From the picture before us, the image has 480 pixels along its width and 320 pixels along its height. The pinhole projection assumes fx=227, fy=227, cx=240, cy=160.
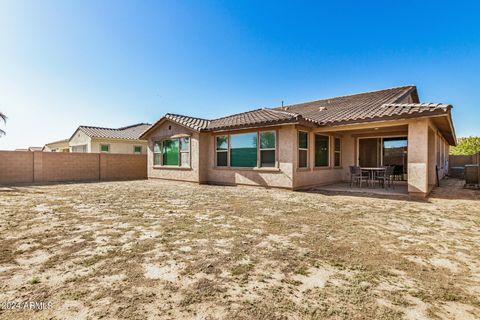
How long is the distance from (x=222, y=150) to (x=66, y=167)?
11.4 metres

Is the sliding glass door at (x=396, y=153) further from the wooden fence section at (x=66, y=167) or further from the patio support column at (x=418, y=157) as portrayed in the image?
the wooden fence section at (x=66, y=167)

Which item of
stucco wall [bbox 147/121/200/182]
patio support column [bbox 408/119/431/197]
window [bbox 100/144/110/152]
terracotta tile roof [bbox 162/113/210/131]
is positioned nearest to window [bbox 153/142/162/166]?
stucco wall [bbox 147/121/200/182]

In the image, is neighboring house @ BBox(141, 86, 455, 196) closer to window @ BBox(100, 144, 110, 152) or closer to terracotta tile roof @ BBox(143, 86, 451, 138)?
terracotta tile roof @ BBox(143, 86, 451, 138)

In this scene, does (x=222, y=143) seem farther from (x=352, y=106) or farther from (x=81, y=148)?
(x=81, y=148)

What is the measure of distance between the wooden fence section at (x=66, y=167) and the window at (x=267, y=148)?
12.0m

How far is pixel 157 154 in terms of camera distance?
15.2 metres

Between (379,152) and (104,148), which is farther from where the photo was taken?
(104,148)

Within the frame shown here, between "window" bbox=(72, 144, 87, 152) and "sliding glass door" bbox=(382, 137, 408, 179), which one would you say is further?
"window" bbox=(72, 144, 87, 152)

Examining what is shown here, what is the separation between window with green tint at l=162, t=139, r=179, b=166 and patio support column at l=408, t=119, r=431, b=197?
446 inches

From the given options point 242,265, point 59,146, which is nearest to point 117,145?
point 59,146

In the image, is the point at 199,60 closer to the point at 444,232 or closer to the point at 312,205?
the point at 312,205

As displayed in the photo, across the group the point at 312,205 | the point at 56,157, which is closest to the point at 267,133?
the point at 312,205

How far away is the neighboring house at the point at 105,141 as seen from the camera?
66.2ft

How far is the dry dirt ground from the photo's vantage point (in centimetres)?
207
